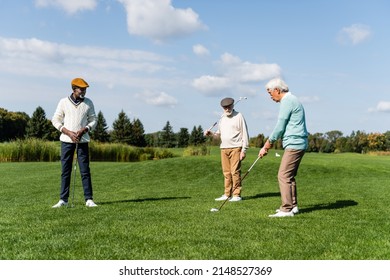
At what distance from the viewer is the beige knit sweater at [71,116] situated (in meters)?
8.44

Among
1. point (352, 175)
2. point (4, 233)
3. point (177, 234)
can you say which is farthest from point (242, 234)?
point (352, 175)

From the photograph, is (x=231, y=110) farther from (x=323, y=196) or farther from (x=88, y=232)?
(x=88, y=232)

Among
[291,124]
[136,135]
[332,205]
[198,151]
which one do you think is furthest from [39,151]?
[136,135]

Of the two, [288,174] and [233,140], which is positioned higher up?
[233,140]

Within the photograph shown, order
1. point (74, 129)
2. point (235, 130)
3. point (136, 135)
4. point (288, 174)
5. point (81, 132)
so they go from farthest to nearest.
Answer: point (136, 135), point (235, 130), point (74, 129), point (81, 132), point (288, 174)

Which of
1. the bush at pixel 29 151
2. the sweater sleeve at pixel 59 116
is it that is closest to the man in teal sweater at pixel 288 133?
the sweater sleeve at pixel 59 116

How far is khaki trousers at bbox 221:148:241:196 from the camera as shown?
10039mm

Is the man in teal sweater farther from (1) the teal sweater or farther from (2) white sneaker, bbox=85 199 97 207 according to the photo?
(2) white sneaker, bbox=85 199 97 207

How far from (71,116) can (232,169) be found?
12.4 feet

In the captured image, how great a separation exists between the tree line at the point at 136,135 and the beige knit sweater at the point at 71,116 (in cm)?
6005

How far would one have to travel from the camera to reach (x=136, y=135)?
75188 mm

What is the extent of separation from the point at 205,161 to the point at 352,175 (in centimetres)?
643

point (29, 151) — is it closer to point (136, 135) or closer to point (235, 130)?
point (235, 130)

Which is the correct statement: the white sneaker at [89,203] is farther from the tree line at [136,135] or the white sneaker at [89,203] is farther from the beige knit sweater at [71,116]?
the tree line at [136,135]
